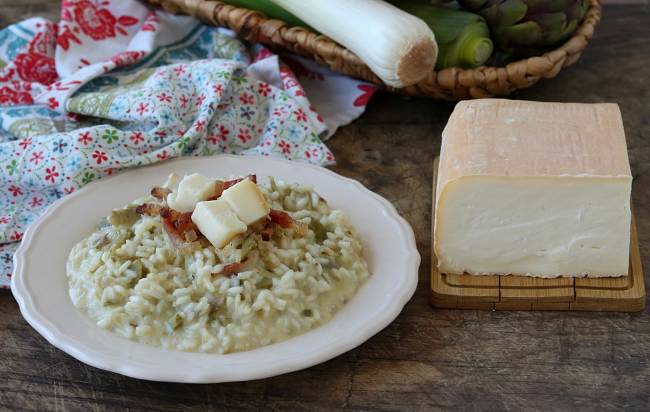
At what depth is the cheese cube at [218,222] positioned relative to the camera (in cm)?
219

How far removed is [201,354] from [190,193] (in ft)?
1.38

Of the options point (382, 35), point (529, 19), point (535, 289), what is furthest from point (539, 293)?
point (529, 19)

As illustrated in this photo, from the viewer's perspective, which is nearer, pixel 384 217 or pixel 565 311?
pixel 565 311

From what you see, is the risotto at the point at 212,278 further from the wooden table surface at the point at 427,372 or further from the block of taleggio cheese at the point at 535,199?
the block of taleggio cheese at the point at 535,199

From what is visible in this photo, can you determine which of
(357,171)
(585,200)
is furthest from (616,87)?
(585,200)

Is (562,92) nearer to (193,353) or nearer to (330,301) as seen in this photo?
(330,301)

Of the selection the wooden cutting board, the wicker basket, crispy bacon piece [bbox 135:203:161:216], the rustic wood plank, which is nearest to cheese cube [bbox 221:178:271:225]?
crispy bacon piece [bbox 135:203:161:216]

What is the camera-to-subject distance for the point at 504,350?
2303 mm

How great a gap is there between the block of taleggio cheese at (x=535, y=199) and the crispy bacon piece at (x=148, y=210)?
29.0 inches

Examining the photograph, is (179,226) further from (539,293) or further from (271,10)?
(271,10)

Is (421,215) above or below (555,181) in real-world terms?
below

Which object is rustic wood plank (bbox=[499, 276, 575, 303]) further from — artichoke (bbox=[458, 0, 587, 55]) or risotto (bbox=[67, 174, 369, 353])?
artichoke (bbox=[458, 0, 587, 55])

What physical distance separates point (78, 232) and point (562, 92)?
1.90 meters

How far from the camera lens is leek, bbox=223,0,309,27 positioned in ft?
11.0
